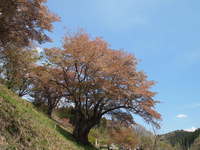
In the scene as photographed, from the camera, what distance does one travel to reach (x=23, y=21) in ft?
26.4

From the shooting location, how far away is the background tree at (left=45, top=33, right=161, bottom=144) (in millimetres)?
13070

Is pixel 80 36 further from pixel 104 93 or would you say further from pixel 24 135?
pixel 24 135

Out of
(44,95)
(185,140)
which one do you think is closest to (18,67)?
(44,95)

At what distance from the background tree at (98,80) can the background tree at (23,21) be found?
4842 millimetres

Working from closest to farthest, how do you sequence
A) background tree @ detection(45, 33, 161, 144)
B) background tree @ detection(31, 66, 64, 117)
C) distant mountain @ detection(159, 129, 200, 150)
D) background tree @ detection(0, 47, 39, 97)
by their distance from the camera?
background tree @ detection(0, 47, 39, 97), background tree @ detection(45, 33, 161, 144), background tree @ detection(31, 66, 64, 117), distant mountain @ detection(159, 129, 200, 150)

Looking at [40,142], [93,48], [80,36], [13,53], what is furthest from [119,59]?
[40,142]

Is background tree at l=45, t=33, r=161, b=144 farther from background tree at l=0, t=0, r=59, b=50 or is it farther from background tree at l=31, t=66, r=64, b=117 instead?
background tree at l=31, t=66, r=64, b=117

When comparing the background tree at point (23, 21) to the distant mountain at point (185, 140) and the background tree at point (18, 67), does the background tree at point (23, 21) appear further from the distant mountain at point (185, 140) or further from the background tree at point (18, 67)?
the distant mountain at point (185, 140)

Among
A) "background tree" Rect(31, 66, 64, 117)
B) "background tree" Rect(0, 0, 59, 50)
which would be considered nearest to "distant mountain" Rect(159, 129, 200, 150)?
"background tree" Rect(31, 66, 64, 117)

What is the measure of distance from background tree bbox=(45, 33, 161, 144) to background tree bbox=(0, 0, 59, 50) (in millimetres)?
4842

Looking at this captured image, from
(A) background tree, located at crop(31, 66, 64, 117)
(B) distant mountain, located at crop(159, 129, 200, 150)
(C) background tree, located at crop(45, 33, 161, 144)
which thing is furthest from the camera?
(B) distant mountain, located at crop(159, 129, 200, 150)

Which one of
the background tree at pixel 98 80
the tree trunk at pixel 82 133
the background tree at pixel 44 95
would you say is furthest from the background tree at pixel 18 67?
the tree trunk at pixel 82 133

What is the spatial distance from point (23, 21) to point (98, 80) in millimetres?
6506

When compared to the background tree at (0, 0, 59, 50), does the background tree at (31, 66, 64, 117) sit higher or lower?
→ lower
